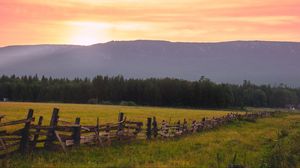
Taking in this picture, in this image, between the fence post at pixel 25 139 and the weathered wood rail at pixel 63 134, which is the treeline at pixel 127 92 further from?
the fence post at pixel 25 139

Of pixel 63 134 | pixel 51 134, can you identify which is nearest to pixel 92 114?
pixel 63 134

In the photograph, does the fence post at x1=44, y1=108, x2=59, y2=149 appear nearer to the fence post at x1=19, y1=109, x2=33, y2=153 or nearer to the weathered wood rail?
the weathered wood rail

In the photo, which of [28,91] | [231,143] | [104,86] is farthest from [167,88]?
[231,143]

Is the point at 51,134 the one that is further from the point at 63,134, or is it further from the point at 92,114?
the point at 92,114

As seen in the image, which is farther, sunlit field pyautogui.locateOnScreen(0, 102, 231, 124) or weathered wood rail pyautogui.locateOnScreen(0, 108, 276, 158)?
sunlit field pyautogui.locateOnScreen(0, 102, 231, 124)

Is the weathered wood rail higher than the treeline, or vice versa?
the treeline

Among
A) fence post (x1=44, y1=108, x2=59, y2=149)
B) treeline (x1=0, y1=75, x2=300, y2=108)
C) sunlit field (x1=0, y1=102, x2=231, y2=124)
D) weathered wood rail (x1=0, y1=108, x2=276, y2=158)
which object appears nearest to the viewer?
weathered wood rail (x1=0, y1=108, x2=276, y2=158)

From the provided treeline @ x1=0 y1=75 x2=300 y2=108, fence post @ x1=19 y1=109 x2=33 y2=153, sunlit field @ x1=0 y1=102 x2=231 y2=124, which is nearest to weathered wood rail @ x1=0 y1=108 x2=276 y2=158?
fence post @ x1=19 y1=109 x2=33 y2=153

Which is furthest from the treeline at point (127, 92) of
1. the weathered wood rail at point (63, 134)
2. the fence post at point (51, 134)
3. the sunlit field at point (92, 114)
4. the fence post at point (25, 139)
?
the fence post at point (25, 139)

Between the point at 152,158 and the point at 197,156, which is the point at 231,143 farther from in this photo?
the point at 152,158

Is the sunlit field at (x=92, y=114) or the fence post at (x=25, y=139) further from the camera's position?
the sunlit field at (x=92, y=114)

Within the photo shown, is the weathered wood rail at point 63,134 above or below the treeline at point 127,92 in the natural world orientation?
below

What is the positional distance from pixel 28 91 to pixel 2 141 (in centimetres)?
13953

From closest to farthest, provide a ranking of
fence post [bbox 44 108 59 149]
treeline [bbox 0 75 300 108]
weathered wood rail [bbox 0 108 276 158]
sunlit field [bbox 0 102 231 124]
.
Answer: weathered wood rail [bbox 0 108 276 158] → fence post [bbox 44 108 59 149] → sunlit field [bbox 0 102 231 124] → treeline [bbox 0 75 300 108]
